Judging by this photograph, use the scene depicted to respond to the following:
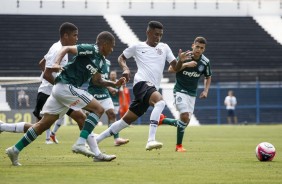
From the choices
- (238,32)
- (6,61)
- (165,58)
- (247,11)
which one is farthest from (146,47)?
(247,11)

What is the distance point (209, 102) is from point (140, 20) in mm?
15016

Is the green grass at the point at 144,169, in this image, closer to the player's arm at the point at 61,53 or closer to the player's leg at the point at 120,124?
the player's leg at the point at 120,124

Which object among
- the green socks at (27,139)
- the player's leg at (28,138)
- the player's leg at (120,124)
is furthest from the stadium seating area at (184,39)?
the green socks at (27,139)

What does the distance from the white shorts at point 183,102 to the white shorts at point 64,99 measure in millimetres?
5122

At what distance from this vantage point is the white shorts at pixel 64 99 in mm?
12344

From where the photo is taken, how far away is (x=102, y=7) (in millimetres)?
59938

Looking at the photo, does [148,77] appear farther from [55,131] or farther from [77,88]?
[55,131]

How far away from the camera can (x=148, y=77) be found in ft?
51.2

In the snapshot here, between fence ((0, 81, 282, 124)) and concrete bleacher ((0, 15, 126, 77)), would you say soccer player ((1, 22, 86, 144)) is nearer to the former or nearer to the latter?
fence ((0, 81, 282, 124))

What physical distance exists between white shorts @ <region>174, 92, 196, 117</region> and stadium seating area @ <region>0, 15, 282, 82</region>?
28.6 metres

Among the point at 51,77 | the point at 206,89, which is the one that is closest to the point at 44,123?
the point at 51,77

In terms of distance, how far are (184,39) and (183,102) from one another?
3788 centimetres

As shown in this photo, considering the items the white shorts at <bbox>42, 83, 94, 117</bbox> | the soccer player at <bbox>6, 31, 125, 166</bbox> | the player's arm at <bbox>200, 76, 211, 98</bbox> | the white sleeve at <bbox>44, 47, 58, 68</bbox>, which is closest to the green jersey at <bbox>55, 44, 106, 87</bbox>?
the soccer player at <bbox>6, 31, 125, 166</bbox>

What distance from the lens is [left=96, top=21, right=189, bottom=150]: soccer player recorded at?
49.6 ft
